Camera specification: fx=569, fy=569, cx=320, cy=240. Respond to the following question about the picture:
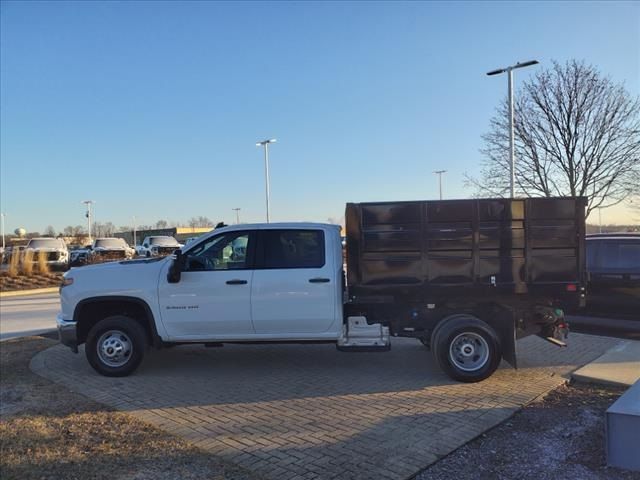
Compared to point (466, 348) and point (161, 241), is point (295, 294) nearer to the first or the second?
point (466, 348)

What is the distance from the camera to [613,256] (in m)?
9.52

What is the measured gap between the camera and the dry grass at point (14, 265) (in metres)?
25.2

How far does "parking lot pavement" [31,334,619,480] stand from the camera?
4.61m

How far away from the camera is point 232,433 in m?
5.10

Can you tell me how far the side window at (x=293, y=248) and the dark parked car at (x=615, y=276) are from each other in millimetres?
5309

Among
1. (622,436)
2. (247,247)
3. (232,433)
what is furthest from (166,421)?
(622,436)

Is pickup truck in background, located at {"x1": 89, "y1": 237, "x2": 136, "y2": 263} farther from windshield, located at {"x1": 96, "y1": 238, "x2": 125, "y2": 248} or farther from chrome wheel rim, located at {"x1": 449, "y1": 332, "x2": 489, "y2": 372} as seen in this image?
chrome wheel rim, located at {"x1": 449, "y1": 332, "x2": 489, "y2": 372}

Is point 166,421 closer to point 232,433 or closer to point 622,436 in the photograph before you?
point 232,433

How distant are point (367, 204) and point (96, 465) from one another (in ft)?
12.5

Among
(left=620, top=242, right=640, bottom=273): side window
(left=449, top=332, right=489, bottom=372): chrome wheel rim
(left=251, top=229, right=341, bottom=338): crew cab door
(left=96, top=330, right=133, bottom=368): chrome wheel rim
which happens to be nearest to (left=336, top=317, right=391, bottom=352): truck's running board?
(left=251, top=229, right=341, bottom=338): crew cab door

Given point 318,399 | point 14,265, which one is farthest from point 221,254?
point 14,265

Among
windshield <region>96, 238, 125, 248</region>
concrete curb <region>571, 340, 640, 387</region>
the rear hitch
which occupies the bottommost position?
concrete curb <region>571, 340, 640, 387</region>

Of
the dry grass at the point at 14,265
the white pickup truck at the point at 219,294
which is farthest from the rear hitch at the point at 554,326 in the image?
the dry grass at the point at 14,265

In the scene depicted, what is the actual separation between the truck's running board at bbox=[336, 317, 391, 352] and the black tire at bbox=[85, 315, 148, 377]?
2.48 meters
